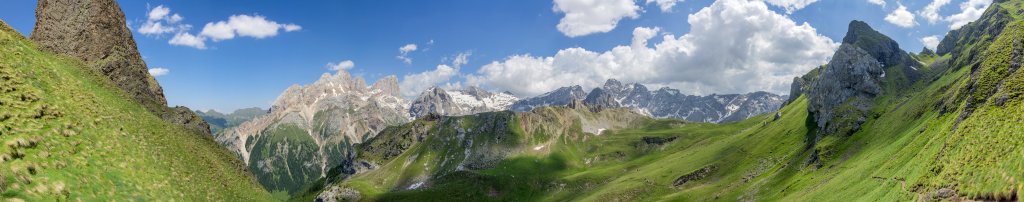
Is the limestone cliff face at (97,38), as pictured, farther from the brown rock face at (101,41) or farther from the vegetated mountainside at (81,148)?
the vegetated mountainside at (81,148)

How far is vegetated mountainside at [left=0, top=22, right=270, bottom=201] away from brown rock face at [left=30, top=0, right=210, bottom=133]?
1745 inches

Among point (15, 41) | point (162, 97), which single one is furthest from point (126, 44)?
point (15, 41)

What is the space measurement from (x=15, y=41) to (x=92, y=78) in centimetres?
1337

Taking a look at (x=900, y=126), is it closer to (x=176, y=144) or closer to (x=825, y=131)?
(x=825, y=131)

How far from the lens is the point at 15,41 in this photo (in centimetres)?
4772

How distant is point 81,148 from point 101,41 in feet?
322

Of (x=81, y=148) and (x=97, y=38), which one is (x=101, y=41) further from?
(x=81, y=148)

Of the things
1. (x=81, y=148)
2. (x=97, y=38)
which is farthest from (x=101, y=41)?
(x=81, y=148)

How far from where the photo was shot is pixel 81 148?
32.2 meters

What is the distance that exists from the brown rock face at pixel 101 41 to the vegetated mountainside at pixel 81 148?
44.3m

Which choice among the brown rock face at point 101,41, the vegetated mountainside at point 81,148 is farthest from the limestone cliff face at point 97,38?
the vegetated mountainside at point 81,148

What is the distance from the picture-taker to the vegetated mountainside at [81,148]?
82.0 ft

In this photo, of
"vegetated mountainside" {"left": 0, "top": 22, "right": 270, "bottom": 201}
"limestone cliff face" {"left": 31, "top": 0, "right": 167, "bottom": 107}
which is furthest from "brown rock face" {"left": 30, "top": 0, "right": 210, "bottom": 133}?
"vegetated mountainside" {"left": 0, "top": 22, "right": 270, "bottom": 201}

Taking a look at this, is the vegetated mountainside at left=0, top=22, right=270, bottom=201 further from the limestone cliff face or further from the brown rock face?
the limestone cliff face
